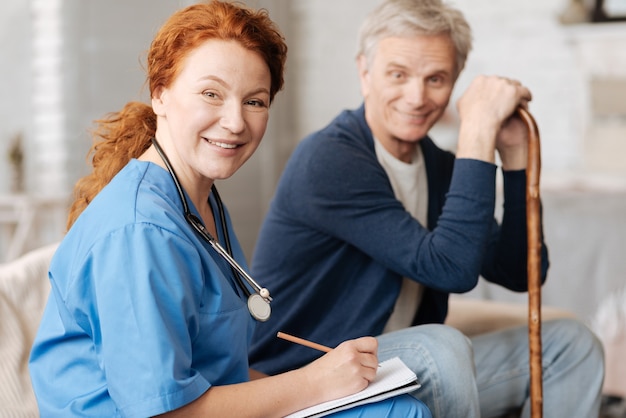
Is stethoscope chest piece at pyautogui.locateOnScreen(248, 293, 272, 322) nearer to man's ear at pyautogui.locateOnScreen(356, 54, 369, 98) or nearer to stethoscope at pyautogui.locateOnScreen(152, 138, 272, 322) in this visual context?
stethoscope at pyautogui.locateOnScreen(152, 138, 272, 322)

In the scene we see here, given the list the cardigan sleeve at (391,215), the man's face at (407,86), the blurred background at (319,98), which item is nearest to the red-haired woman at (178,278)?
the cardigan sleeve at (391,215)

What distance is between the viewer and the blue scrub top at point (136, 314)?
100 cm

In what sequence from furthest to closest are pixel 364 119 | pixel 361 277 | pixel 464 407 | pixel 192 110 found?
pixel 364 119
pixel 361 277
pixel 464 407
pixel 192 110

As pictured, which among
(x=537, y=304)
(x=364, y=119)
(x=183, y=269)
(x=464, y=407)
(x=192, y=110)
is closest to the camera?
(x=183, y=269)

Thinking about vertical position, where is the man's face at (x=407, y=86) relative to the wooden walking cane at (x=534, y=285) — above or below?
above

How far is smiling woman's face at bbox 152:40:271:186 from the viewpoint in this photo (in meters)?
1.16

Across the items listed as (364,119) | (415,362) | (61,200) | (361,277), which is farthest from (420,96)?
(61,200)

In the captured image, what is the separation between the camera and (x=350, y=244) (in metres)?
1.70

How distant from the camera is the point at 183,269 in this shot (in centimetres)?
105

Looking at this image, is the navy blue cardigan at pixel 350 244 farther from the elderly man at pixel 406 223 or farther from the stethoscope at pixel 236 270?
the stethoscope at pixel 236 270

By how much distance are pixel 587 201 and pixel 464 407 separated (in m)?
1.83

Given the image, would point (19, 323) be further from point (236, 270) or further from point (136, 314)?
point (136, 314)

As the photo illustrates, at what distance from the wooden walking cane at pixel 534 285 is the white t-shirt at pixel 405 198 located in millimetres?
284

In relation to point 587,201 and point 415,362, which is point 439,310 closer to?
point 415,362
